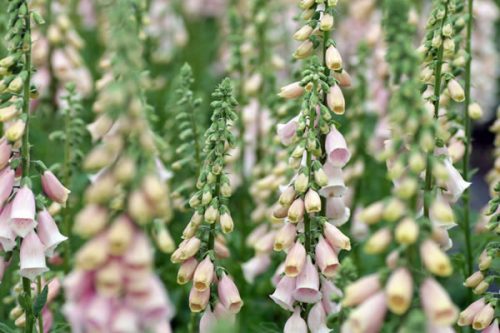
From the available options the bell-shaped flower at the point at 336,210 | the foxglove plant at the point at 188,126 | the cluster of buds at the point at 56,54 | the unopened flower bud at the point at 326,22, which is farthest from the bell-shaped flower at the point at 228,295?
the cluster of buds at the point at 56,54

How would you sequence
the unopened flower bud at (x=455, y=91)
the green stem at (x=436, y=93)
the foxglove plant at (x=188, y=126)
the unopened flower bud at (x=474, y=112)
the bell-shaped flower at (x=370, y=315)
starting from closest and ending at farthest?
the bell-shaped flower at (x=370, y=315) → the green stem at (x=436, y=93) → the unopened flower bud at (x=455, y=91) → the foxglove plant at (x=188, y=126) → the unopened flower bud at (x=474, y=112)

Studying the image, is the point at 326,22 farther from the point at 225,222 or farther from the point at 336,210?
the point at 225,222

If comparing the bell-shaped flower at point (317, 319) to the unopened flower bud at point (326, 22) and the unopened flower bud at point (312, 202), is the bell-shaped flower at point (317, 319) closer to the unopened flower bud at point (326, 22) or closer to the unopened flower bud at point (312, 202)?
the unopened flower bud at point (312, 202)

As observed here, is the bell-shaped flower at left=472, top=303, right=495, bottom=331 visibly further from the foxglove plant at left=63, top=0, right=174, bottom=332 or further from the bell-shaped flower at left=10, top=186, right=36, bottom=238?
the bell-shaped flower at left=10, top=186, right=36, bottom=238

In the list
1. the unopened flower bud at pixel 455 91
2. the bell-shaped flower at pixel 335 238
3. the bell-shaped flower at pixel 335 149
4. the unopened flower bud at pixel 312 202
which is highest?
the unopened flower bud at pixel 455 91

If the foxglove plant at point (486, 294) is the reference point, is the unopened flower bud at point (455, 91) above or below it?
above

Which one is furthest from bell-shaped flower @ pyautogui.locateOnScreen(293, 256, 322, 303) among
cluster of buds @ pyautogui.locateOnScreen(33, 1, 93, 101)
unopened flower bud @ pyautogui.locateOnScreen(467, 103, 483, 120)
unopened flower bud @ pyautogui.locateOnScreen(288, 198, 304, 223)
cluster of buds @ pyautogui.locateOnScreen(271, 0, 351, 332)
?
cluster of buds @ pyautogui.locateOnScreen(33, 1, 93, 101)

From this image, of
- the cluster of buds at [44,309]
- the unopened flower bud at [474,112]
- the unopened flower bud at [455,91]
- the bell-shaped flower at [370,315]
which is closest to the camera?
the bell-shaped flower at [370,315]
